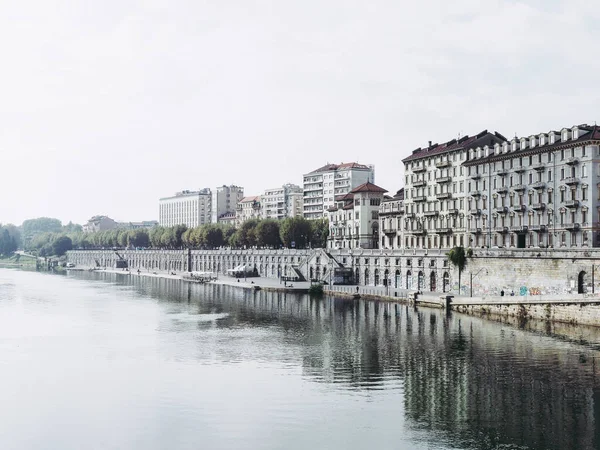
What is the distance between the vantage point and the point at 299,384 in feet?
169

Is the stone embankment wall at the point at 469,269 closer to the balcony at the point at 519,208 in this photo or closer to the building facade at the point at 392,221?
the balcony at the point at 519,208

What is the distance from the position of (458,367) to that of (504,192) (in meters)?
55.8

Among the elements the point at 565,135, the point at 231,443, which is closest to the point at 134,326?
the point at 231,443

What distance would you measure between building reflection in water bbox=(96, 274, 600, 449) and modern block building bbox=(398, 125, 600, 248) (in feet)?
67.7

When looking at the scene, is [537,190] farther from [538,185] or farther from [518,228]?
[518,228]

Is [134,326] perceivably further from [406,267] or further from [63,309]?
[406,267]

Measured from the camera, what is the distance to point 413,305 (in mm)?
100688

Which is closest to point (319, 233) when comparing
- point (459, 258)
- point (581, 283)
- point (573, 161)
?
point (459, 258)

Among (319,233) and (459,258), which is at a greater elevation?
(319,233)

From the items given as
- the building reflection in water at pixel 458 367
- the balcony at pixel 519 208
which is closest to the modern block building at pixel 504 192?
the balcony at pixel 519 208

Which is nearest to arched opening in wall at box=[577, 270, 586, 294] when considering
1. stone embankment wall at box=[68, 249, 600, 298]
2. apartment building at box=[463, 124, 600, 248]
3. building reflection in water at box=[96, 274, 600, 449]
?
stone embankment wall at box=[68, 249, 600, 298]

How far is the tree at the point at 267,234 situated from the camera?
189250mm

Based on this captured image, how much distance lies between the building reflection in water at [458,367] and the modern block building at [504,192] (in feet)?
67.7

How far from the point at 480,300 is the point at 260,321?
27.8 m
